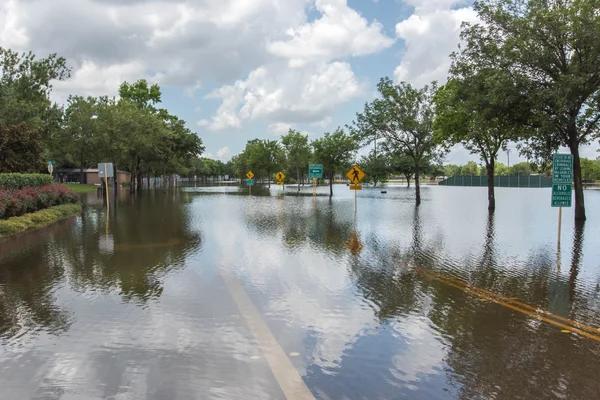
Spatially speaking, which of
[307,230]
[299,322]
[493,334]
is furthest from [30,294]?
[307,230]

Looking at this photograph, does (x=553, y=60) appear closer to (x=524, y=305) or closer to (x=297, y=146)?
(x=524, y=305)

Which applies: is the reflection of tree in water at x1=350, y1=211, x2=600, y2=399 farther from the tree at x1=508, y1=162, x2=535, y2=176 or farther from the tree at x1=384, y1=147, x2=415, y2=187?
the tree at x1=508, y1=162, x2=535, y2=176

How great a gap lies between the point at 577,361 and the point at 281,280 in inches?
189

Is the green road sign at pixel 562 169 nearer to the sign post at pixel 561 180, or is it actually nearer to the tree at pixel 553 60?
the sign post at pixel 561 180

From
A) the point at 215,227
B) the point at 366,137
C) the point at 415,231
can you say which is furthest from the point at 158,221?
the point at 366,137

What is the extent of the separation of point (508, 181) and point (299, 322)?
9664 centimetres

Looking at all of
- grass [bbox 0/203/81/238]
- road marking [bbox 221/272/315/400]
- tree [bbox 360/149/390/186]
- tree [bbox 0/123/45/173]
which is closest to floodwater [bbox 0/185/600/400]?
road marking [bbox 221/272/315/400]

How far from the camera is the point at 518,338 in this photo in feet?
17.2

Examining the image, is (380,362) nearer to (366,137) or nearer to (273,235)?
(273,235)

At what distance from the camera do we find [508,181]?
91.9 m

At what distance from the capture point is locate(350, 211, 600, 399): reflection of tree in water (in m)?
4.10

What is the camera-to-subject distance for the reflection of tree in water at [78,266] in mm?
6266

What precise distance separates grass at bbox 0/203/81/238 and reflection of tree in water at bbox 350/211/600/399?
11.4 metres

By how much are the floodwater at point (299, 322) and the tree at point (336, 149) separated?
3373 centimetres
